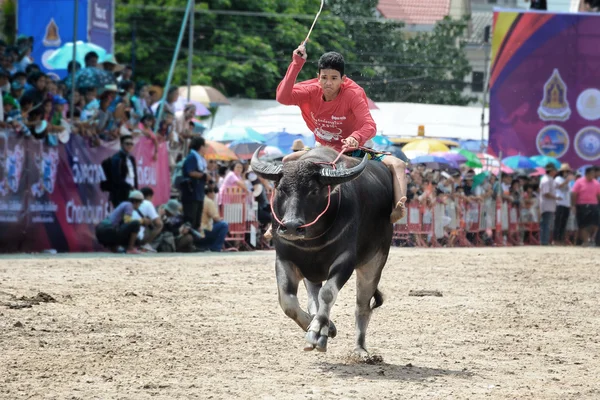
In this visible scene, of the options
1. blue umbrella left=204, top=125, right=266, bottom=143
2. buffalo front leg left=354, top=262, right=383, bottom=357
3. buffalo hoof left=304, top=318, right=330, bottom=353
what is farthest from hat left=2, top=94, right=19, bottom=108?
blue umbrella left=204, top=125, right=266, bottom=143

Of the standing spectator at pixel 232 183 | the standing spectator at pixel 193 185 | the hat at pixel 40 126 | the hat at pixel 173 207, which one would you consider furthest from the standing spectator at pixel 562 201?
the hat at pixel 40 126

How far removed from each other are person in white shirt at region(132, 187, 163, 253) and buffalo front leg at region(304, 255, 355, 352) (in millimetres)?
10175

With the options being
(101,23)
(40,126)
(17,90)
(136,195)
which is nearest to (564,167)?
(101,23)

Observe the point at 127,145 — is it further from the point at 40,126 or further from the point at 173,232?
the point at 173,232

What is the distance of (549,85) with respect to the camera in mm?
30078

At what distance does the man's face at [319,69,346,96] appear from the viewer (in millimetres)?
9195

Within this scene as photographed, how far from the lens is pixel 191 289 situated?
44.9ft

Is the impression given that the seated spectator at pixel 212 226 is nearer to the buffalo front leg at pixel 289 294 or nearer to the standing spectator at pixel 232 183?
the standing spectator at pixel 232 183

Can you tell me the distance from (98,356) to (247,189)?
1369 cm

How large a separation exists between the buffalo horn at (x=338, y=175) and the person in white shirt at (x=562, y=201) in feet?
67.7

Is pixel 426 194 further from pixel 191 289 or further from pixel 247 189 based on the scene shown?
pixel 191 289

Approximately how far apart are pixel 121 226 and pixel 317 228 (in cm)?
1033

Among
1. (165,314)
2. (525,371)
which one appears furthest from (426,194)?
(525,371)

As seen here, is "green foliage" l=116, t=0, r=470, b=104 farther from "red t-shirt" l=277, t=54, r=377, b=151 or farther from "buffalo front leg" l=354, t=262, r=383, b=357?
"buffalo front leg" l=354, t=262, r=383, b=357
